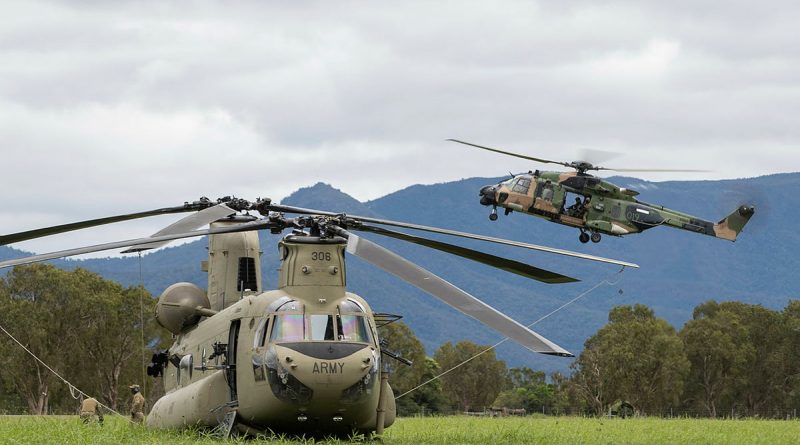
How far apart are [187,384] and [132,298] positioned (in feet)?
161

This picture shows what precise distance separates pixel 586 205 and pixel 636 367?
30693 millimetres

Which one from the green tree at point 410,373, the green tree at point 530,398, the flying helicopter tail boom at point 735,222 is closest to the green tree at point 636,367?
the green tree at point 410,373

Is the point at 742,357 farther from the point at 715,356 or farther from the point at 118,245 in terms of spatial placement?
the point at 118,245

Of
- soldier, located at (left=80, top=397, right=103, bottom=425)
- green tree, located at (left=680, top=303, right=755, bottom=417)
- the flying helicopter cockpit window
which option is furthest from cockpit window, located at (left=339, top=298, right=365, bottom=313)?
green tree, located at (left=680, top=303, right=755, bottom=417)

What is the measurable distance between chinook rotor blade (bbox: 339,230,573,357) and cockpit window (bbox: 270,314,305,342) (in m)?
1.38

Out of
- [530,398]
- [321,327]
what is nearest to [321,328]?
[321,327]

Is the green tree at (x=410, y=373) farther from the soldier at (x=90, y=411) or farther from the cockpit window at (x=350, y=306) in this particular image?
the cockpit window at (x=350, y=306)

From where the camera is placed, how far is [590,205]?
46.7 meters

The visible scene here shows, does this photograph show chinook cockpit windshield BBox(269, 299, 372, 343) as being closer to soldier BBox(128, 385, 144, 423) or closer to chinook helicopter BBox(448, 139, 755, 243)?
soldier BBox(128, 385, 144, 423)

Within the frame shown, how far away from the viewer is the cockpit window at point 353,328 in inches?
701

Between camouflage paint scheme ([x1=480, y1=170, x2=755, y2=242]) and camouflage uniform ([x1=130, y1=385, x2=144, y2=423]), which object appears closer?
camouflage uniform ([x1=130, y1=385, x2=144, y2=423])

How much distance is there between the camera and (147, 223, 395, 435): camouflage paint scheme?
56.7ft

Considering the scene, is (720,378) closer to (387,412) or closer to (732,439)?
(732,439)

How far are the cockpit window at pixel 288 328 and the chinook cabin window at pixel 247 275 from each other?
5.75 m
